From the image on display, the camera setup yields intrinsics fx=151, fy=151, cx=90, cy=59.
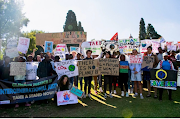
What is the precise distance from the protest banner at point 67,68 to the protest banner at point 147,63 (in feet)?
9.44

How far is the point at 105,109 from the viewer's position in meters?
5.11

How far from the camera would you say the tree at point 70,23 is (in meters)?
36.4

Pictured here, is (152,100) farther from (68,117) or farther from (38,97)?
(38,97)

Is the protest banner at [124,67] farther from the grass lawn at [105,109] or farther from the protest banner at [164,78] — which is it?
the grass lawn at [105,109]

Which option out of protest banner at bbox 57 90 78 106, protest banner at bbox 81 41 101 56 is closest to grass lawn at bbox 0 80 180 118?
protest banner at bbox 57 90 78 106

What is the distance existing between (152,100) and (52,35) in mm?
6608

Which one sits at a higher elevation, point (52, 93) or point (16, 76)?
point (16, 76)

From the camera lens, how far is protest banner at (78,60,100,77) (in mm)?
6309

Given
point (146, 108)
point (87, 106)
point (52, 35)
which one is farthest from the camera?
point (52, 35)

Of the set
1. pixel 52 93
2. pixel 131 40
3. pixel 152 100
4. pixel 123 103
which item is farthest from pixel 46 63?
pixel 131 40

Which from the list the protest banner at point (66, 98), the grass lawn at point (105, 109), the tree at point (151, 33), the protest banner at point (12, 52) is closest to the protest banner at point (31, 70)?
the grass lawn at point (105, 109)

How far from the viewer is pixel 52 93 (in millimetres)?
5809

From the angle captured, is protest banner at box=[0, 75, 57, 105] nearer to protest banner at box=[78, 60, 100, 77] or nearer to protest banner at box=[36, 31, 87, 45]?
protest banner at box=[78, 60, 100, 77]

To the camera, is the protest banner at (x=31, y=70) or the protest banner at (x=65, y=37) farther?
the protest banner at (x=65, y=37)
